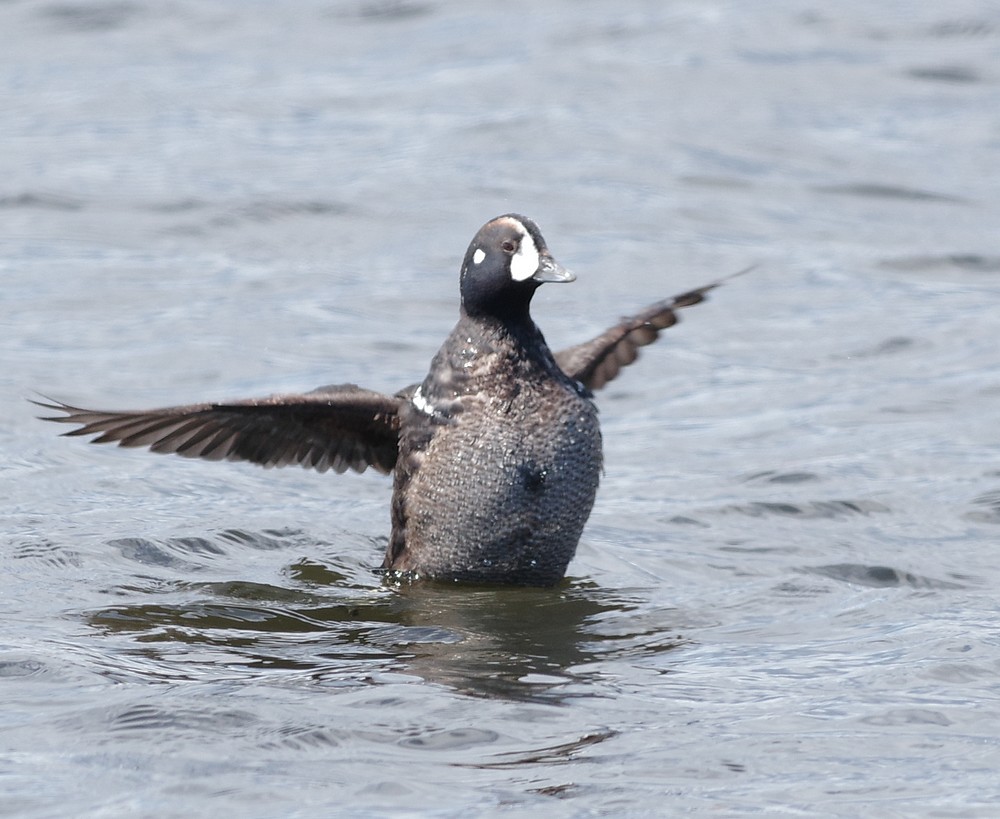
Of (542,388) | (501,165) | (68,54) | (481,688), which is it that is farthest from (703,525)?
(68,54)

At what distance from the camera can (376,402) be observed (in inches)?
376

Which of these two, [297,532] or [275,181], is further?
[275,181]

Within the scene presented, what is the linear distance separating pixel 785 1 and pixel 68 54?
356 inches

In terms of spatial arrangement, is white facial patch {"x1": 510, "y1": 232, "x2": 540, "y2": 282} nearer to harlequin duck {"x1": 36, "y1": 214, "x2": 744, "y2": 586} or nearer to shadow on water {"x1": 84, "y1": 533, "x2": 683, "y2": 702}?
harlequin duck {"x1": 36, "y1": 214, "x2": 744, "y2": 586}

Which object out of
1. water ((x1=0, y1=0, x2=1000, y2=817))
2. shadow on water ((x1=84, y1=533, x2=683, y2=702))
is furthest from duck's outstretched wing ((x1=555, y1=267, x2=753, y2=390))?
shadow on water ((x1=84, y1=533, x2=683, y2=702))

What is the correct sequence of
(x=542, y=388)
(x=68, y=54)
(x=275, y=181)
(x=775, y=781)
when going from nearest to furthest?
1. (x=775, y=781)
2. (x=542, y=388)
3. (x=275, y=181)
4. (x=68, y=54)

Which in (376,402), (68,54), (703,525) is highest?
(68,54)

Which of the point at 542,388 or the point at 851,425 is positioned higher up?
the point at 542,388

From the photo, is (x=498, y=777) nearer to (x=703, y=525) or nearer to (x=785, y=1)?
(x=703, y=525)

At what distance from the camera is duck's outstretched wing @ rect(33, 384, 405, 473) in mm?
9031

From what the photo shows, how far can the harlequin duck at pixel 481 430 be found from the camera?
9.02 metres

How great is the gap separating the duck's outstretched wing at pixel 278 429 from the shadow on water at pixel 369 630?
654 millimetres

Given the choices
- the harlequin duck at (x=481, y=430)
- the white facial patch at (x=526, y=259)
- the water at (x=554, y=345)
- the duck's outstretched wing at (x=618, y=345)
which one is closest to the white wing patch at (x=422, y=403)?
the harlequin duck at (x=481, y=430)

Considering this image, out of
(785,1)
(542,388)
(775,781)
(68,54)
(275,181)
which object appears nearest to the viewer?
(775,781)
